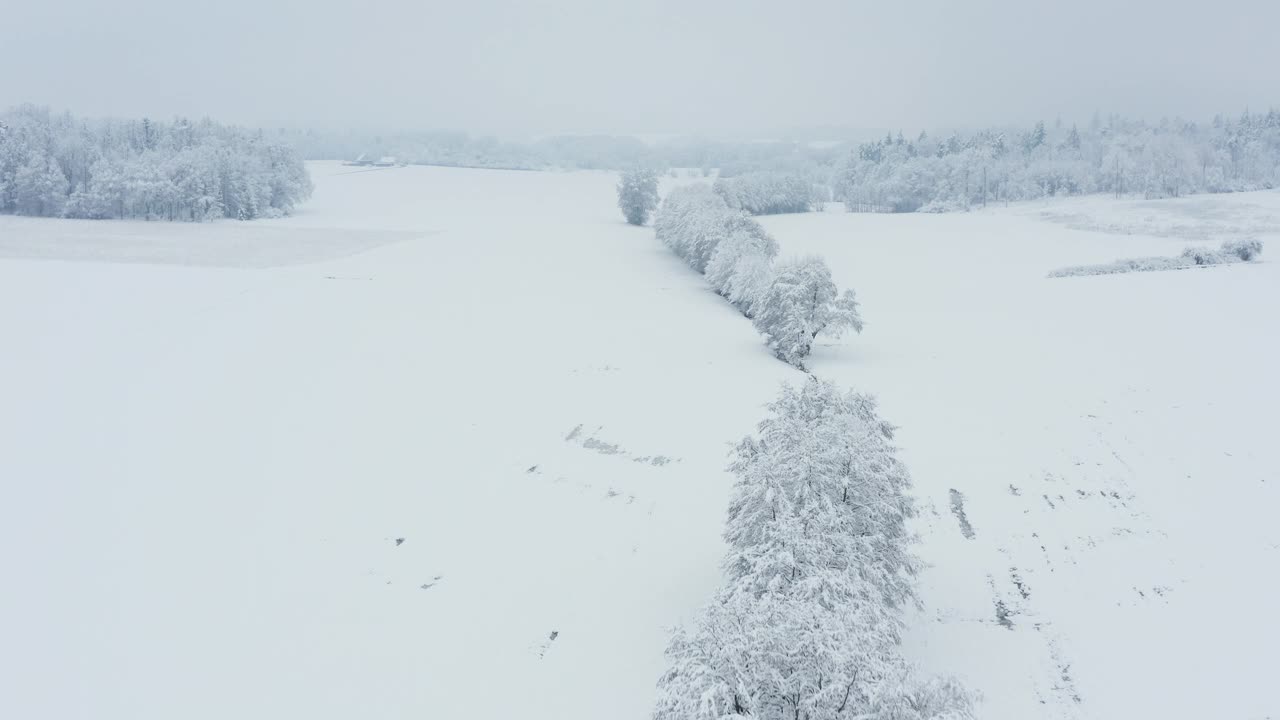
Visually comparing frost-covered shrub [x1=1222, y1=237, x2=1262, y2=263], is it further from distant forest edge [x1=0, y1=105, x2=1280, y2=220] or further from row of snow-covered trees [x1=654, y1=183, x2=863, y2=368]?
distant forest edge [x1=0, y1=105, x2=1280, y2=220]

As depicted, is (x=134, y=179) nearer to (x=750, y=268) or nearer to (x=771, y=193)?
(x=750, y=268)

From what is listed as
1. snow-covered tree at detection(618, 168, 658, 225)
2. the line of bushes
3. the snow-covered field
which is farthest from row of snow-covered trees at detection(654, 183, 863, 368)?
the line of bushes

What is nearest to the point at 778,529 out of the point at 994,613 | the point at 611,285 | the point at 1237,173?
the point at 994,613

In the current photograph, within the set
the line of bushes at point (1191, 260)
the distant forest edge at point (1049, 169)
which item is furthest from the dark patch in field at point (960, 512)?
the distant forest edge at point (1049, 169)

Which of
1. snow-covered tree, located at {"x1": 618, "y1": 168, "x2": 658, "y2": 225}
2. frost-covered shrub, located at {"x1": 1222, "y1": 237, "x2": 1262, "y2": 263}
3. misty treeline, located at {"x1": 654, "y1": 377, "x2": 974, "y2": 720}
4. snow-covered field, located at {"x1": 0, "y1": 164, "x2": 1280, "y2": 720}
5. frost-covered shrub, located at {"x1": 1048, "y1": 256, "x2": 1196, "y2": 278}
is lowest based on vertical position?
snow-covered field, located at {"x1": 0, "y1": 164, "x2": 1280, "y2": 720}

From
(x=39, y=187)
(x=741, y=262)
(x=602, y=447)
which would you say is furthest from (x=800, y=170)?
(x=602, y=447)

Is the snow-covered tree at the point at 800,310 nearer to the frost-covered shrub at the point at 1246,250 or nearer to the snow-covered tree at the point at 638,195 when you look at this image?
the frost-covered shrub at the point at 1246,250

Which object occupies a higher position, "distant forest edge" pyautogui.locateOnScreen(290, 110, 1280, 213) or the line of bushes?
"distant forest edge" pyautogui.locateOnScreen(290, 110, 1280, 213)
